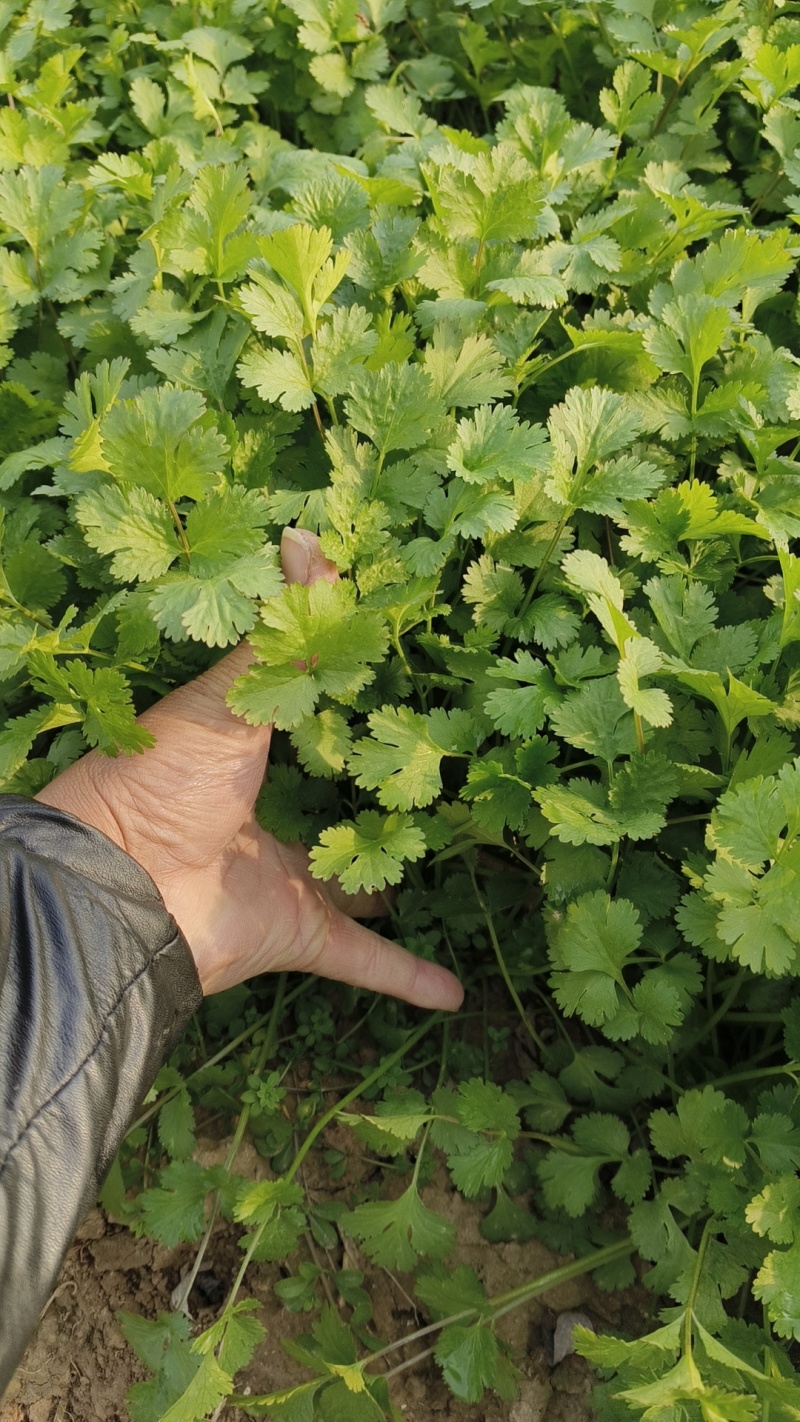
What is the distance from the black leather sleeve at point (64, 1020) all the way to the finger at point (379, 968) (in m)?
0.28

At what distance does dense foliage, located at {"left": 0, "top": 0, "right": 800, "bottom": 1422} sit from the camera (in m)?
1.20

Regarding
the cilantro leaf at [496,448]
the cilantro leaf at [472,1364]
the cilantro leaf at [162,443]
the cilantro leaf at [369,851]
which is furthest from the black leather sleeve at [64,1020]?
the cilantro leaf at [496,448]

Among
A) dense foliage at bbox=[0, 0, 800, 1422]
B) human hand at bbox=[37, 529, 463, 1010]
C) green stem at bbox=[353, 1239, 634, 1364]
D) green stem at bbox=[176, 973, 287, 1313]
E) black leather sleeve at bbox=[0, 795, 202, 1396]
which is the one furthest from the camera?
green stem at bbox=[176, 973, 287, 1313]

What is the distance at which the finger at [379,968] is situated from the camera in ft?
5.12

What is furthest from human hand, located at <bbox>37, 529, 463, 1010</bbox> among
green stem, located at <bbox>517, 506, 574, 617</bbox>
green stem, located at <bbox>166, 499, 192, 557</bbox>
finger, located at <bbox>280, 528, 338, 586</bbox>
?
green stem, located at <bbox>517, 506, 574, 617</bbox>

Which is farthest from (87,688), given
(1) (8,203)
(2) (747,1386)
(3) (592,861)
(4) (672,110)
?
(4) (672,110)

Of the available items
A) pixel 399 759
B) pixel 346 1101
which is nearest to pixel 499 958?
pixel 346 1101

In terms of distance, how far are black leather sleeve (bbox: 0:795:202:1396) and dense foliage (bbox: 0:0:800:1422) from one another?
0.15 m

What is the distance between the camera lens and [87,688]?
1.21 meters

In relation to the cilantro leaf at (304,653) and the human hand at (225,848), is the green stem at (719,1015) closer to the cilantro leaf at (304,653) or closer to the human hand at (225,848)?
the human hand at (225,848)

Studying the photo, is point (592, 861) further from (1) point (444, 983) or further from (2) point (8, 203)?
(2) point (8, 203)

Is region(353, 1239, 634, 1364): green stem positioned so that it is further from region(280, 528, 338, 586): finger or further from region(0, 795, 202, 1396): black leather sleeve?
region(280, 528, 338, 586): finger

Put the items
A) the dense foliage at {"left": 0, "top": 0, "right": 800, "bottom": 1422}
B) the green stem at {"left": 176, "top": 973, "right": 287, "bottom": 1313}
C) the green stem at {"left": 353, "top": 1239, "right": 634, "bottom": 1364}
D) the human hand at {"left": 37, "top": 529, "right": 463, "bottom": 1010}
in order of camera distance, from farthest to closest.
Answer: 1. the green stem at {"left": 176, "top": 973, "right": 287, "bottom": 1313}
2. the green stem at {"left": 353, "top": 1239, "right": 634, "bottom": 1364}
3. the human hand at {"left": 37, "top": 529, "right": 463, "bottom": 1010}
4. the dense foliage at {"left": 0, "top": 0, "right": 800, "bottom": 1422}

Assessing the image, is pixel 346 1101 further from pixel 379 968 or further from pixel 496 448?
pixel 496 448
